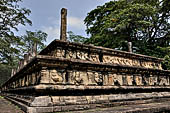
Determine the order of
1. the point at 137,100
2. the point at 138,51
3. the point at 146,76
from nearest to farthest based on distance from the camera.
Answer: the point at 137,100
the point at 146,76
the point at 138,51

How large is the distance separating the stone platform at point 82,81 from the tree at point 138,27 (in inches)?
281

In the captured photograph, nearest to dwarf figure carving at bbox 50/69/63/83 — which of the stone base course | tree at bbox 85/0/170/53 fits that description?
the stone base course

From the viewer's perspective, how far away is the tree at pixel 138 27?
1158 centimetres

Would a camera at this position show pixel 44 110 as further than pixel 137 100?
No

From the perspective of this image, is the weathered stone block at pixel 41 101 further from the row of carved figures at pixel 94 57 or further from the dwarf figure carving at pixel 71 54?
the dwarf figure carving at pixel 71 54

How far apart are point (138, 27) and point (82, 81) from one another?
10450 millimetres

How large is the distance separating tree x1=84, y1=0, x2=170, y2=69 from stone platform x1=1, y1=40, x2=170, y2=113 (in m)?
7.14

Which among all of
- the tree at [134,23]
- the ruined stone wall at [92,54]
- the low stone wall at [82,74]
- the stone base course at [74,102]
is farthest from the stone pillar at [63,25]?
the tree at [134,23]

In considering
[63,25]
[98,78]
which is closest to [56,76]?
[98,78]

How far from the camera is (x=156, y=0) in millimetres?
12836

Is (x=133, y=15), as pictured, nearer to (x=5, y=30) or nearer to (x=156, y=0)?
(x=156, y=0)

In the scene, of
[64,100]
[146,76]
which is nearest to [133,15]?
[146,76]

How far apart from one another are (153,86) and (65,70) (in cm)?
337

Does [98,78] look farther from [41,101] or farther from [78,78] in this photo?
→ [41,101]
